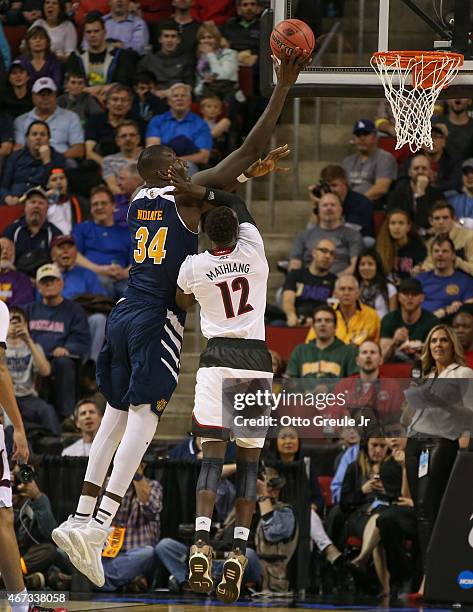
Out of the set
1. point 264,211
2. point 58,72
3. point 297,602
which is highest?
point 58,72

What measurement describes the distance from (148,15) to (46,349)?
5.98 meters

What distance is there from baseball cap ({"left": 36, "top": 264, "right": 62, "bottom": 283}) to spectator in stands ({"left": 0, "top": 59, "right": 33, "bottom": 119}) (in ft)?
12.0

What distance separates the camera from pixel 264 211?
16328 millimetres

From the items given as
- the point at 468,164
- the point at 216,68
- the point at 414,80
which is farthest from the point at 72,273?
the point at 414,80

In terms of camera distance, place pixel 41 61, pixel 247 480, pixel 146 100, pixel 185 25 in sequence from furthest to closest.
A: pixel 41 61 < pixel 185 25 < pixel 146 100 < pixel 247 480

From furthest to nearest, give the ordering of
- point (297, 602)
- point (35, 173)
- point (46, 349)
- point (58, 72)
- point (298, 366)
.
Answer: point (58, 72)
point (35, 173)
point (46, 349)
point (298, 366)
point (297, 602)

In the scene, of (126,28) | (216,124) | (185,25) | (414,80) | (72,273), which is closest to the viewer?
(414,80)

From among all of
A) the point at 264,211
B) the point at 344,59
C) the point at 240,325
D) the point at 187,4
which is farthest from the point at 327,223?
the point at 240,325

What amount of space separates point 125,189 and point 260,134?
264 inches

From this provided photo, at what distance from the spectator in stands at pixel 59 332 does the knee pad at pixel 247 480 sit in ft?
15.8

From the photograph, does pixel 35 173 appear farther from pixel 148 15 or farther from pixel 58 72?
pixel 148 15

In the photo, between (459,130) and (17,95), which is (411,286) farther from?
(17,95)

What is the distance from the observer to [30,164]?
16094mm

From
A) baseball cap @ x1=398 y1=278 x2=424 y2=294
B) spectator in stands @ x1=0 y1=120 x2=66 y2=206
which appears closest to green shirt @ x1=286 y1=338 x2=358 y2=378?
baseball cap @ x1=398 y1=278 x2=424 y2=294
